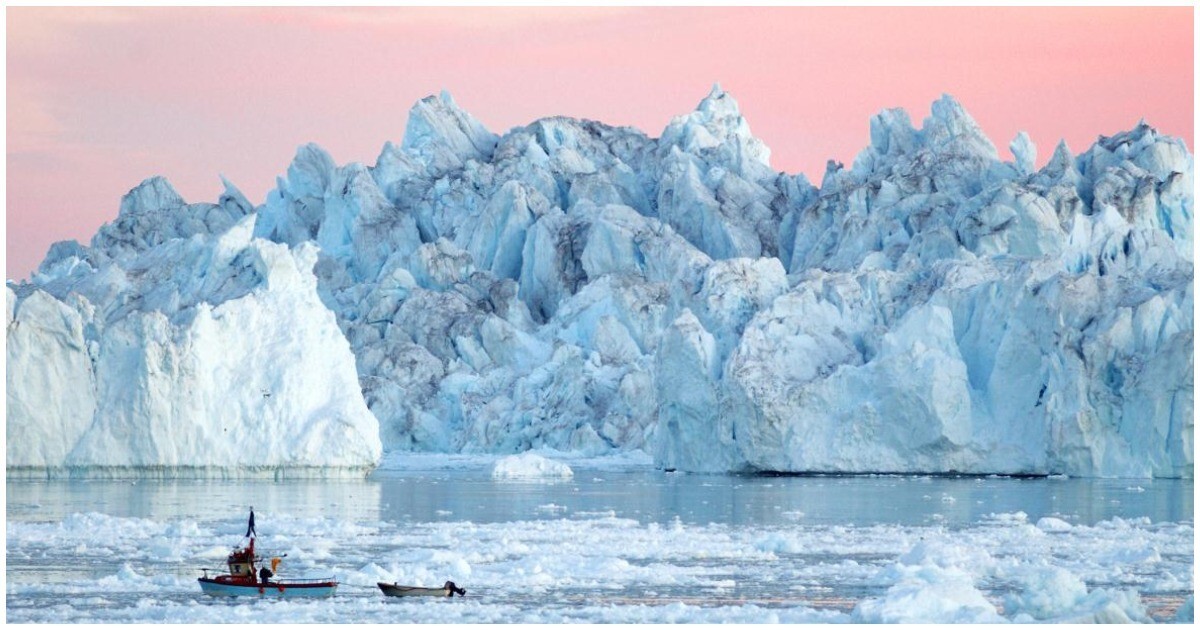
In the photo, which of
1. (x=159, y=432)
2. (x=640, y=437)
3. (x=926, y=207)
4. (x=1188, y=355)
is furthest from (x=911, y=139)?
(x=159, y=432)

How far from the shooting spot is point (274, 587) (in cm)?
2002

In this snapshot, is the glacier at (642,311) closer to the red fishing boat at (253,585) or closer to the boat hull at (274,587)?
the red fishing boat at (253,585)

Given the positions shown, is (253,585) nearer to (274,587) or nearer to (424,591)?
(274,587)

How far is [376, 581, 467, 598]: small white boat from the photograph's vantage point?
19.6 m

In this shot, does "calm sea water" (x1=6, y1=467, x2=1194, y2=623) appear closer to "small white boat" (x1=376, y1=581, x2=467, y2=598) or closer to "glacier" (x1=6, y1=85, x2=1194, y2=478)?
"small white boat" (x1=376, y1=581, x2=467, y2=598)

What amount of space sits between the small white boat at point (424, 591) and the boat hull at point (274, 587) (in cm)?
64

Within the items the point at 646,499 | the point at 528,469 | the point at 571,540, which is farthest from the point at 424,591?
the point at 528,469

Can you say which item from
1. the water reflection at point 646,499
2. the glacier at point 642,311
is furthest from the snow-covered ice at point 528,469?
the glacier at point 642,311

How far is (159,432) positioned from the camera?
1724 inches

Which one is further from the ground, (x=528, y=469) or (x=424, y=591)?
(x=528, y=469)

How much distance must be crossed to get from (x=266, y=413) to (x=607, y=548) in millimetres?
21003

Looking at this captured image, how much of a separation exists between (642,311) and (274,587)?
45.4 meters

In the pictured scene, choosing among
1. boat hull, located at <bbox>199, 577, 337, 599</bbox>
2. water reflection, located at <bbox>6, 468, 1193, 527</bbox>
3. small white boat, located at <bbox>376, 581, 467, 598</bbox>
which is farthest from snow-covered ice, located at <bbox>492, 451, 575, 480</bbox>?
small white boat, located at <bbox>376, 581, 467, 598</bbox>

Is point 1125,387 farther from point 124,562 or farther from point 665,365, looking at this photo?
point 124,562
